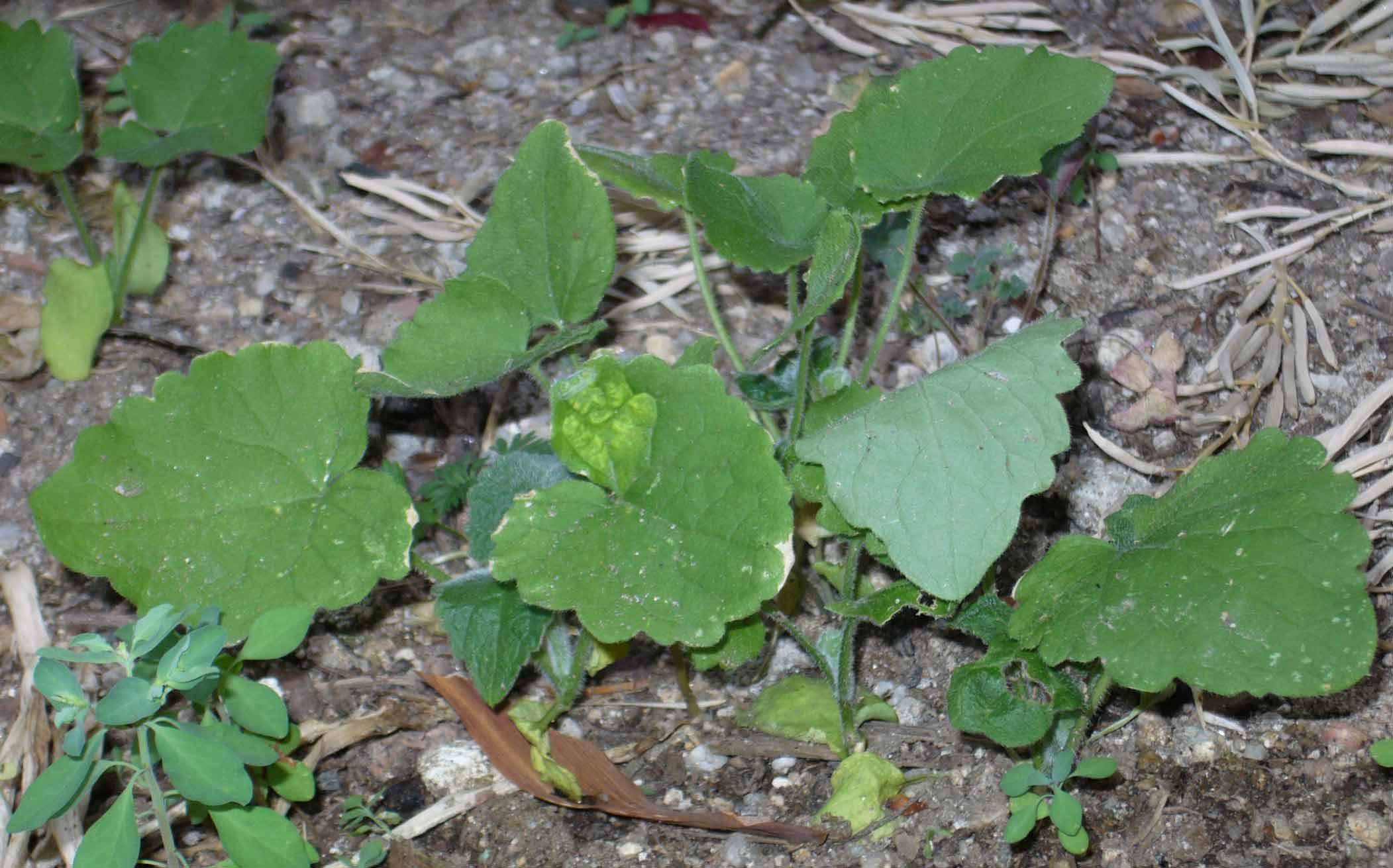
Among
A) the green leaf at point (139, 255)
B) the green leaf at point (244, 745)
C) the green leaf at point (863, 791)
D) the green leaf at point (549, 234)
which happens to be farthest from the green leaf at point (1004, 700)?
the green leaf at point (139, 255)

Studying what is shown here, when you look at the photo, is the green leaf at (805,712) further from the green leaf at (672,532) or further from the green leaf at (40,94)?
the green leaf at (40,94)

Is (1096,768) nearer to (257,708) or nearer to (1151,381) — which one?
(1151,381)

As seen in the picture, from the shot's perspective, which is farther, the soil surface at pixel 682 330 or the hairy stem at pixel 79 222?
the hairy stem at pixel 79 222

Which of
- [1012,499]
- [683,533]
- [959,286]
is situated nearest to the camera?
[1012,499]

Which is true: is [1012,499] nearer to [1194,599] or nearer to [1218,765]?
[1194,599]

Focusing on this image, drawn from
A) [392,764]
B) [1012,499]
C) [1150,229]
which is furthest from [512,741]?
[1150,229]
